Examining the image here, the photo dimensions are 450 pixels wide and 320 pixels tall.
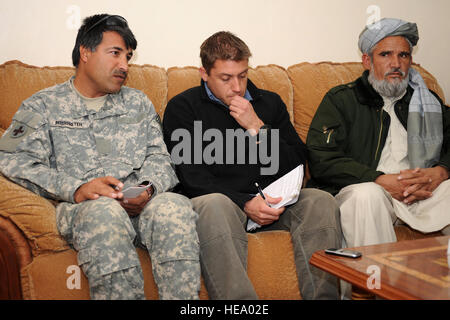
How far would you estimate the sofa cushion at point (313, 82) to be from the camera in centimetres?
256

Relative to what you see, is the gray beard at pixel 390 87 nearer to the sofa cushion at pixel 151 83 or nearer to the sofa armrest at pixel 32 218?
the sofa cushion at pixel 151 83

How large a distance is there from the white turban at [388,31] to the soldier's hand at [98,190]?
1.63m

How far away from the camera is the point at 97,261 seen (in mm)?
1476

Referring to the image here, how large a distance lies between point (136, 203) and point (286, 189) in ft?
1.98

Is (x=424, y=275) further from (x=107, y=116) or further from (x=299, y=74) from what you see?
(x=299, y=74)

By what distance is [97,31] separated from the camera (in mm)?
2037

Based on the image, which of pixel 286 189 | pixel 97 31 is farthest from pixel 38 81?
pixel 286 189

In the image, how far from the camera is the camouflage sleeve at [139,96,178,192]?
1.87 metres

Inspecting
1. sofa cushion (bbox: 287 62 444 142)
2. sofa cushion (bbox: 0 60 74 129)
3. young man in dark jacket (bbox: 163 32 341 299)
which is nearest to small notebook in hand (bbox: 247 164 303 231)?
young man in dark jacket (bbox: 163 32 341 299)

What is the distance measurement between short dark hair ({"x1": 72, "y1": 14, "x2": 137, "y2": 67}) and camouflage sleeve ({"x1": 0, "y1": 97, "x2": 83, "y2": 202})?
14.3 inches

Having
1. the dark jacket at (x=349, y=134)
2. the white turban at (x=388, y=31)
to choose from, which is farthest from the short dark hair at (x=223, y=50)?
the white turban at (x=388, y=31)

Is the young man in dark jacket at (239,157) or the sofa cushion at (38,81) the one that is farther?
the sofa cushion at (38,81)

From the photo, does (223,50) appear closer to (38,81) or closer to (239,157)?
(239,157)

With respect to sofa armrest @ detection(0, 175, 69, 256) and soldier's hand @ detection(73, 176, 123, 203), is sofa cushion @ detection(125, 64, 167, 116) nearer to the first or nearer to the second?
soldier's hand @ detection(73, 176, 123, 203)
